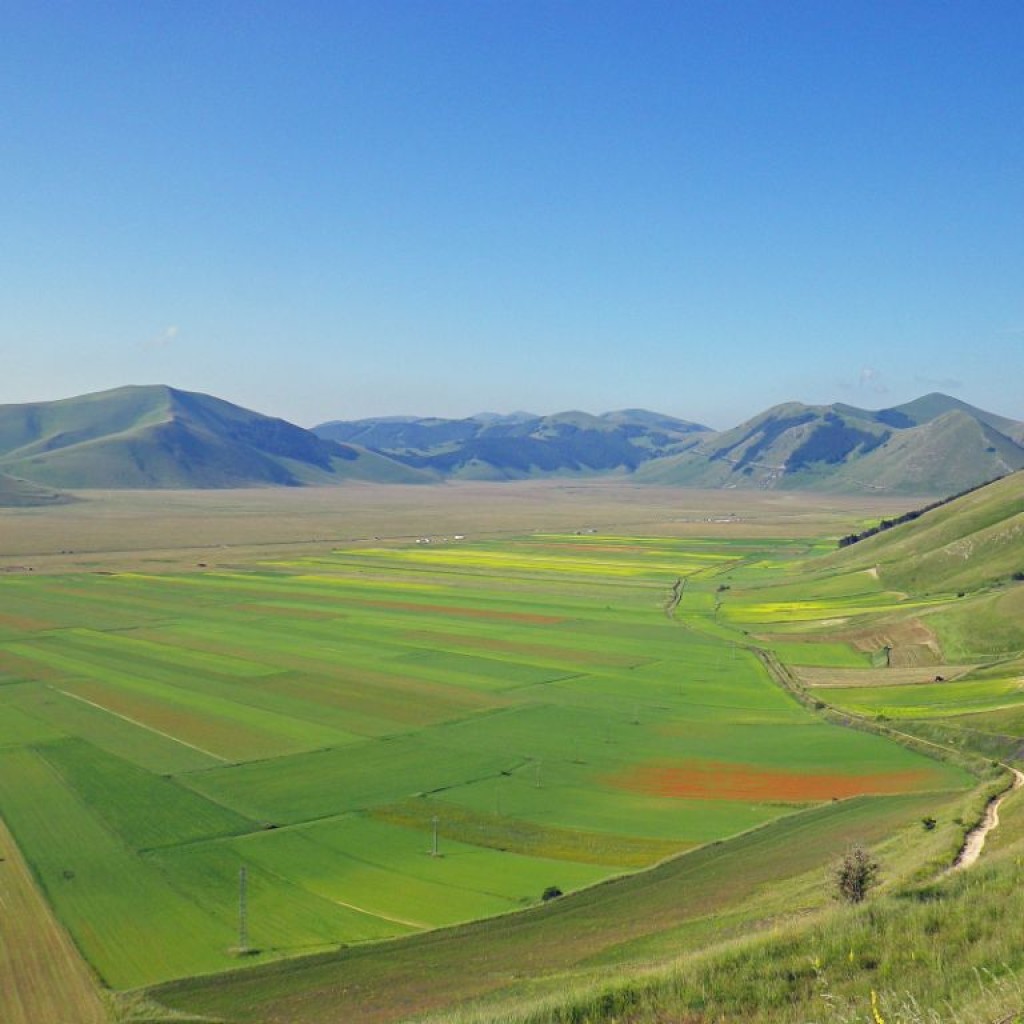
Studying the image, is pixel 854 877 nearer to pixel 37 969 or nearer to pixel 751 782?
pixel 751 782

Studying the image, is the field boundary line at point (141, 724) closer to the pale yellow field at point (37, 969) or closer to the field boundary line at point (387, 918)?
the pale yellow field at point (37, 969)

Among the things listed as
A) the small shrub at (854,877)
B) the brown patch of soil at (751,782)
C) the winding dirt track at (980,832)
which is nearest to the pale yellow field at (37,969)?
the small shrub at (854,877)

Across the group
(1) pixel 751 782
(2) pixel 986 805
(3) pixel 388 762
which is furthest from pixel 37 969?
(2) pixel 986 805

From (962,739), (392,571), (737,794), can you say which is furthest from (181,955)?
(392,571)

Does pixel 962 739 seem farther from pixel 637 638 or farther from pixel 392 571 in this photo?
pixel 392 571

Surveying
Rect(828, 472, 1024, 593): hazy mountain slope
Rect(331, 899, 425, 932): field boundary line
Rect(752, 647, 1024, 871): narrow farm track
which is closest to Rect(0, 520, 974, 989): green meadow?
Rect(331, 899, 425, 932): field boundary line

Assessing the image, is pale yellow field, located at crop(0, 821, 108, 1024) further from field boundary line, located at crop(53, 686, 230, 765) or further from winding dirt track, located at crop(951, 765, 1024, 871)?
winding dirt track, located at crop(951, 765, 1024, 871)
